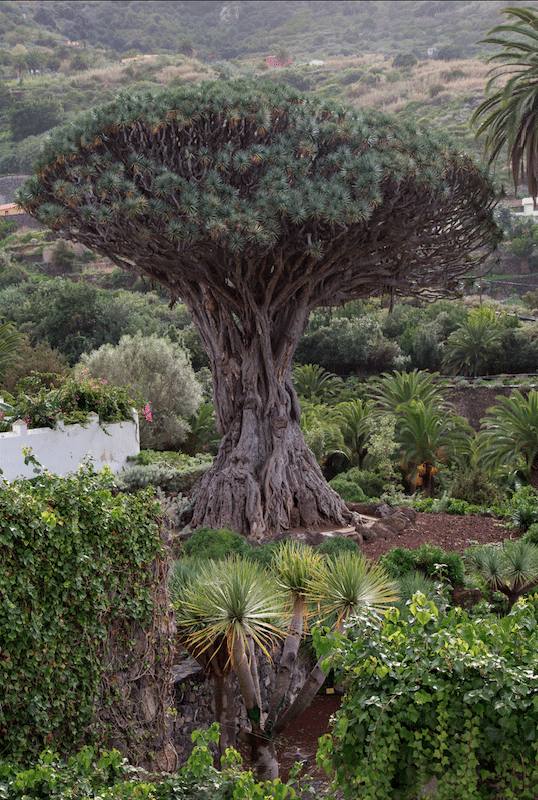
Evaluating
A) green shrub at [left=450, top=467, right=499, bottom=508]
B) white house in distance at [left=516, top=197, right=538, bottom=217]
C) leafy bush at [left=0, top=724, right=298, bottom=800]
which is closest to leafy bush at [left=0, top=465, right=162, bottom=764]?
leafy bush at [left=0, top=724, right=298, bottom=800]

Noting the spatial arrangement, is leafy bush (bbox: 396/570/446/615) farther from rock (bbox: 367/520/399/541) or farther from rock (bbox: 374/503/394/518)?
rock (bbox: 374/503/394/518)

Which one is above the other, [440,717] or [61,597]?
[61,597]

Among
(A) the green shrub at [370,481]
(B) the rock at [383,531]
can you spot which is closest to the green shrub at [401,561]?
(B) the rock at [383,531]

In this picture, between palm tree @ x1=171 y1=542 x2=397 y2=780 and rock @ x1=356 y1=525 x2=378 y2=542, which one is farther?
rock @ x1=356 y1=525 x2=378 y2=542

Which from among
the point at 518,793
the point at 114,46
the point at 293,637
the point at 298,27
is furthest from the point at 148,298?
the point at 298,27

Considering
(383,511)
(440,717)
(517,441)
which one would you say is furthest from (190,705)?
(517,441)

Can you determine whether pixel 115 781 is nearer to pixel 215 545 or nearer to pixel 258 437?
pixel 215 545

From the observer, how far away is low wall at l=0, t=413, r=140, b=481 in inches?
343

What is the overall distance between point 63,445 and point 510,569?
613cm

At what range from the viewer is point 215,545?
899cm

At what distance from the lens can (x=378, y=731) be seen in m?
3.43

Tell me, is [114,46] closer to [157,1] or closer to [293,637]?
[157,1]

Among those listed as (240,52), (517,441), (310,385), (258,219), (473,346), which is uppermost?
(240,52)

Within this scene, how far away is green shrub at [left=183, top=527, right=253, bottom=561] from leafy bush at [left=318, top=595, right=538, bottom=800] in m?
4.91
